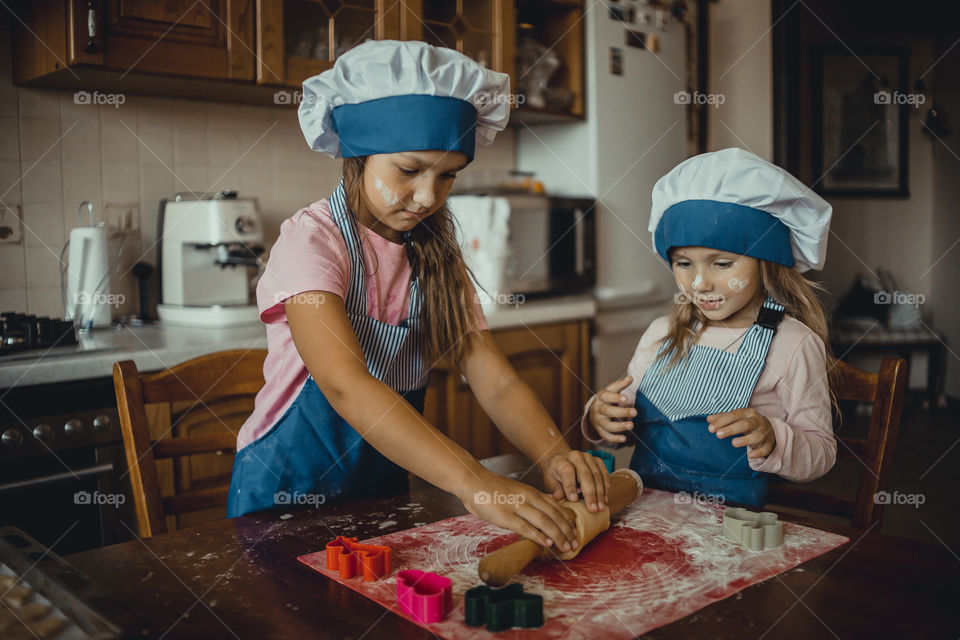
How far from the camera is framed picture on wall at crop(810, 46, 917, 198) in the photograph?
5.10 meters

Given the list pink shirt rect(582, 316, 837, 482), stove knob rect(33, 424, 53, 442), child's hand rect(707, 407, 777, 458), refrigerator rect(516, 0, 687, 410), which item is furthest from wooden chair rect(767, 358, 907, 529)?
refrigerator rect(516, 0, 687, 410)

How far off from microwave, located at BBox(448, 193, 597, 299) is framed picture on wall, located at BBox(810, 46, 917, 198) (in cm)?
285

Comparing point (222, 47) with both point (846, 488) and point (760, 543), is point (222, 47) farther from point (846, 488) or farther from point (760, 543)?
point (846, 488)

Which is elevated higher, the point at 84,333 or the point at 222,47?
the point at 222,47

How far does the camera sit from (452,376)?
2.31 m

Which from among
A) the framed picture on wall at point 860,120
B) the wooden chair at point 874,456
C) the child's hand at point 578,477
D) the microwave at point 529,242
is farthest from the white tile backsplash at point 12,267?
the framed picture on wall at point 860,120

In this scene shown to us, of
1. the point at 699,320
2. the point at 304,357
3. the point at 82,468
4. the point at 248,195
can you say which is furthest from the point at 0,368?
the point at 699,320

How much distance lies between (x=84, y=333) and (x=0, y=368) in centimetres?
→ 53

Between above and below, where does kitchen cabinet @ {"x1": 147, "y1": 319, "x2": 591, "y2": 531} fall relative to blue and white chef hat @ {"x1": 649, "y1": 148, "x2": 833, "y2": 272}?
below

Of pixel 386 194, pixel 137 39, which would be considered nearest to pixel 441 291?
pixel 386 194

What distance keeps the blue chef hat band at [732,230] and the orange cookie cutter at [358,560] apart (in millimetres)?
712

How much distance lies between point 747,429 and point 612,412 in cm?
22

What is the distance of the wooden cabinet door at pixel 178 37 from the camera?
1.86 m

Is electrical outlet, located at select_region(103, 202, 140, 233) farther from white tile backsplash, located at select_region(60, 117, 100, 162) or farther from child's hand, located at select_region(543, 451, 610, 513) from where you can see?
child's hand, located at select_region(543, 451, 610, 513)
